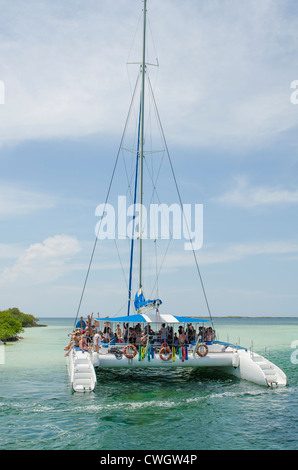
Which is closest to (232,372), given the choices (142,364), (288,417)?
(142,364)

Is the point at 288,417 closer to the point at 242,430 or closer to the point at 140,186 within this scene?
the point at 242,430

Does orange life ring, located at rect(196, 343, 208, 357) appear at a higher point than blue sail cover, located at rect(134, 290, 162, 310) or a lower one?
lower

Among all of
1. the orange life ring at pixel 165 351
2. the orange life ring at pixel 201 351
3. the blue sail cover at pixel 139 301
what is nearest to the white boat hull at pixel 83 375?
the orange life ring at pixel 165 351

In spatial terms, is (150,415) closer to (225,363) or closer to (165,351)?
(165,351)

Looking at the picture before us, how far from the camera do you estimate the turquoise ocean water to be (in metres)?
8.60

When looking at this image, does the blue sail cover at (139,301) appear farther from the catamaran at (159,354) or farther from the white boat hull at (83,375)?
the white boat hull at (83,375)

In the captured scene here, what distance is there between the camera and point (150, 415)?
10562 mm

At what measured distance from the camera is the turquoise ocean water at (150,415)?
860 centimetres

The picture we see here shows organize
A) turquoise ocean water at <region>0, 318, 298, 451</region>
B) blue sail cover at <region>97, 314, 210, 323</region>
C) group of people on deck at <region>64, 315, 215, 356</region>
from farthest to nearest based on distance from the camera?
group of people on deck at <region>64, 315, 215, 356</region> < blue sail cover at <region>97, 314, 210, 323</region> < turquoise ocean water at <region>0, 318, 298, 451</region>

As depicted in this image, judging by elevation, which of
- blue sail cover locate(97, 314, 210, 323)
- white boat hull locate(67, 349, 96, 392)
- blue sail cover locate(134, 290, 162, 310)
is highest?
blue sail cover locate(134, 290, 162, 310)

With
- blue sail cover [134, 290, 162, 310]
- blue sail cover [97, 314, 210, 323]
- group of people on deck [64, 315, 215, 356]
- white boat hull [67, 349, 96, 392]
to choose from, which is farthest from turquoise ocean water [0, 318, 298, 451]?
blue sail cover [134, 290, 162, 310]

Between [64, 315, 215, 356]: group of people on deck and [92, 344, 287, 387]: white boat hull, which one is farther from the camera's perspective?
[64, 315, 215, 356]: group of people on deck

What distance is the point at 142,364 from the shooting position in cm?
1452

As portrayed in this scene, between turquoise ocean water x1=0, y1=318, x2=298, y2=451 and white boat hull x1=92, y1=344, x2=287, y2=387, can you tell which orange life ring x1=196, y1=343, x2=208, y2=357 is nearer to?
white boat hull x1=92, y1=344, x2=287, y2=387
